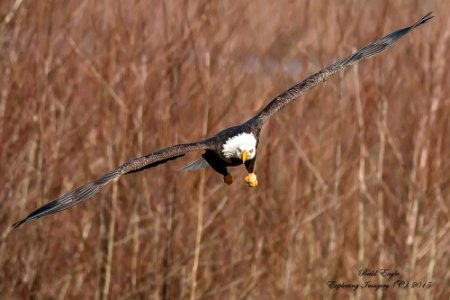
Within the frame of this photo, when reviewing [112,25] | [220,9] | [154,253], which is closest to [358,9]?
[220,9]

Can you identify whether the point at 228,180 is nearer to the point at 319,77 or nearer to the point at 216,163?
the point at 216,163

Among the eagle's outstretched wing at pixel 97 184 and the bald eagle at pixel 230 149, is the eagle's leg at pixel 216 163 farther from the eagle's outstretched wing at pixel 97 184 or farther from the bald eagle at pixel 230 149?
the eagle's outstretched wing at pixel 97 184

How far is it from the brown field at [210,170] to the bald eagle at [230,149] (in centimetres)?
49

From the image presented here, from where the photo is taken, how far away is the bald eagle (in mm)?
4719

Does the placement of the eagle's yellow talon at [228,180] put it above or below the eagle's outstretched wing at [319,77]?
below

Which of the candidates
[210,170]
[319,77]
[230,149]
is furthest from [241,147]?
[210,170]

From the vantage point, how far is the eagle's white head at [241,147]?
514 centimetres

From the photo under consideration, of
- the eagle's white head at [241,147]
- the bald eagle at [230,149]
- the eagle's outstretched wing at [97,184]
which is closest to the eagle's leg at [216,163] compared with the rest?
the bald eagle at [230,149]

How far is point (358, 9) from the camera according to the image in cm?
641

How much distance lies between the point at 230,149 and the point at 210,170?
1.19m

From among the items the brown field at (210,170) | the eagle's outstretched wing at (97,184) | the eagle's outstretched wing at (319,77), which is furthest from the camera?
the brown field at (210,170)

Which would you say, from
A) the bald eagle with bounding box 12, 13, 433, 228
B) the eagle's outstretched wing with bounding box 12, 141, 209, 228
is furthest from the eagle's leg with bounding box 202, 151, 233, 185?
the eagle's outstretched wing with bounding box 12, 141, 209, 228

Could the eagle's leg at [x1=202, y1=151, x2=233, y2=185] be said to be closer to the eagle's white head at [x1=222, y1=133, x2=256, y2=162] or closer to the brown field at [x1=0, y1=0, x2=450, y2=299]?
the eagle's white head at [x1=222, y1=133, x2=256, y2=162]

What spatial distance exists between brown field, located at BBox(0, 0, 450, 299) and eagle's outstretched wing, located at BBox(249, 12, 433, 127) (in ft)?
1.00
